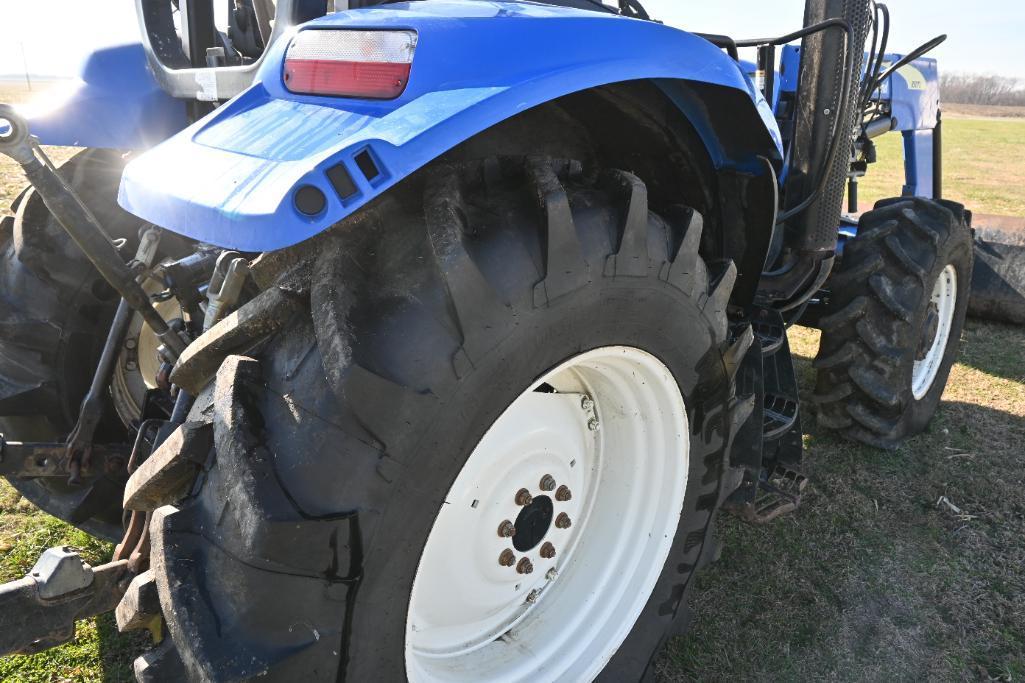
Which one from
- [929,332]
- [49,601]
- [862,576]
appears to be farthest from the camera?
[929,332]

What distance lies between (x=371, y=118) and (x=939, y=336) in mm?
3315

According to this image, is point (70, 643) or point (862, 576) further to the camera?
point (862, 576)

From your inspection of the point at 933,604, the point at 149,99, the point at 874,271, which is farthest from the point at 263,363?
the point at 874,271

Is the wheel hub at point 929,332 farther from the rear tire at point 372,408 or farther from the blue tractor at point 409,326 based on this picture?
the rear tire at point 372,408

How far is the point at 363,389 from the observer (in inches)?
42.9

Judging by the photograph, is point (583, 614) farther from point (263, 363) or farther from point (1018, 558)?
point (1018, 558)

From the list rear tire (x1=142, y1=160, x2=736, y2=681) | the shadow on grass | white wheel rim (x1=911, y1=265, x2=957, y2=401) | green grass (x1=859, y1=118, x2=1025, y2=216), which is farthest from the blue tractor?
green grass (x1=859, y1=118, x2=1025, y2=216)

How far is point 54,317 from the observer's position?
2.08 m

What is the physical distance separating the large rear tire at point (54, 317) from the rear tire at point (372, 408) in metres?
1.22

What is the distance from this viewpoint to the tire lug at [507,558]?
5.36ft

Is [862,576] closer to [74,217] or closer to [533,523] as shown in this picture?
[533,523]

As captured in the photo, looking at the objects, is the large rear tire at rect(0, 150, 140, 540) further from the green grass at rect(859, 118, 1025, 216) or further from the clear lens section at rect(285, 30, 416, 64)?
the green grass at rect(859, 118, 1025, 216)

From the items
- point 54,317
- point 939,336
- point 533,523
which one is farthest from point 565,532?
point 939,336

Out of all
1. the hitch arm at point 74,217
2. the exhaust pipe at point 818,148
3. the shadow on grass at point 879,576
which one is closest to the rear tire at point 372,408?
the hitch arm at point 74,217
